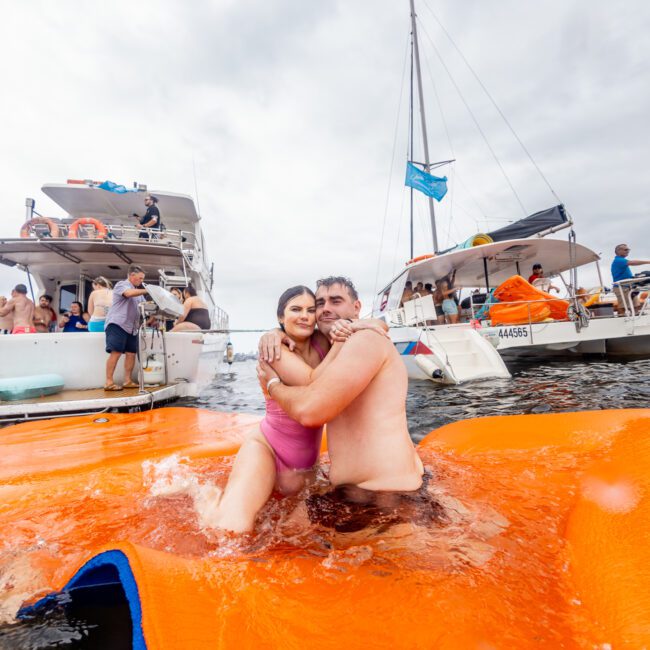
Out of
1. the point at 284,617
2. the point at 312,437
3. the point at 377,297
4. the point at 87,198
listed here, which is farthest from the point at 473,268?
the point at 87,198

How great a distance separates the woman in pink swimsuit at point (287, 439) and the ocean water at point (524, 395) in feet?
7.28

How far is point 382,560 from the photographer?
1.42 metres

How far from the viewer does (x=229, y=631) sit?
1.01 meters

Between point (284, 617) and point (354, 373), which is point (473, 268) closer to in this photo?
point (354, 373)

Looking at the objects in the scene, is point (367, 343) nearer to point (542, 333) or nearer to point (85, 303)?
point (542, 333)

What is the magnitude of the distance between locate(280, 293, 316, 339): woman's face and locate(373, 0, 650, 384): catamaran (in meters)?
5.77

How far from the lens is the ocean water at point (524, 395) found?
485cm

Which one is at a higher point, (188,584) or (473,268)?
(473,268)

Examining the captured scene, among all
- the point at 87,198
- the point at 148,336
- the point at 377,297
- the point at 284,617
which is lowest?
the point at 284,617

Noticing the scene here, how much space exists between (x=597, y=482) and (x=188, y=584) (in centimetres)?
220

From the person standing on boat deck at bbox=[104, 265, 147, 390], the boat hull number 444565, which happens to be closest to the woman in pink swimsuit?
the person standing on boat deck at bbox=[104, 265, 147, 390]

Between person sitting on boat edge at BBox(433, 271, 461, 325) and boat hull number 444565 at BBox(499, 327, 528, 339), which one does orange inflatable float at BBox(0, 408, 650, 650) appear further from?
person sitting on boat edge at BBox(433, 271, 461, 325)

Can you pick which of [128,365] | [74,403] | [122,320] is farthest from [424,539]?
[128,365]

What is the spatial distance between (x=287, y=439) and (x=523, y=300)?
8.37 meters
